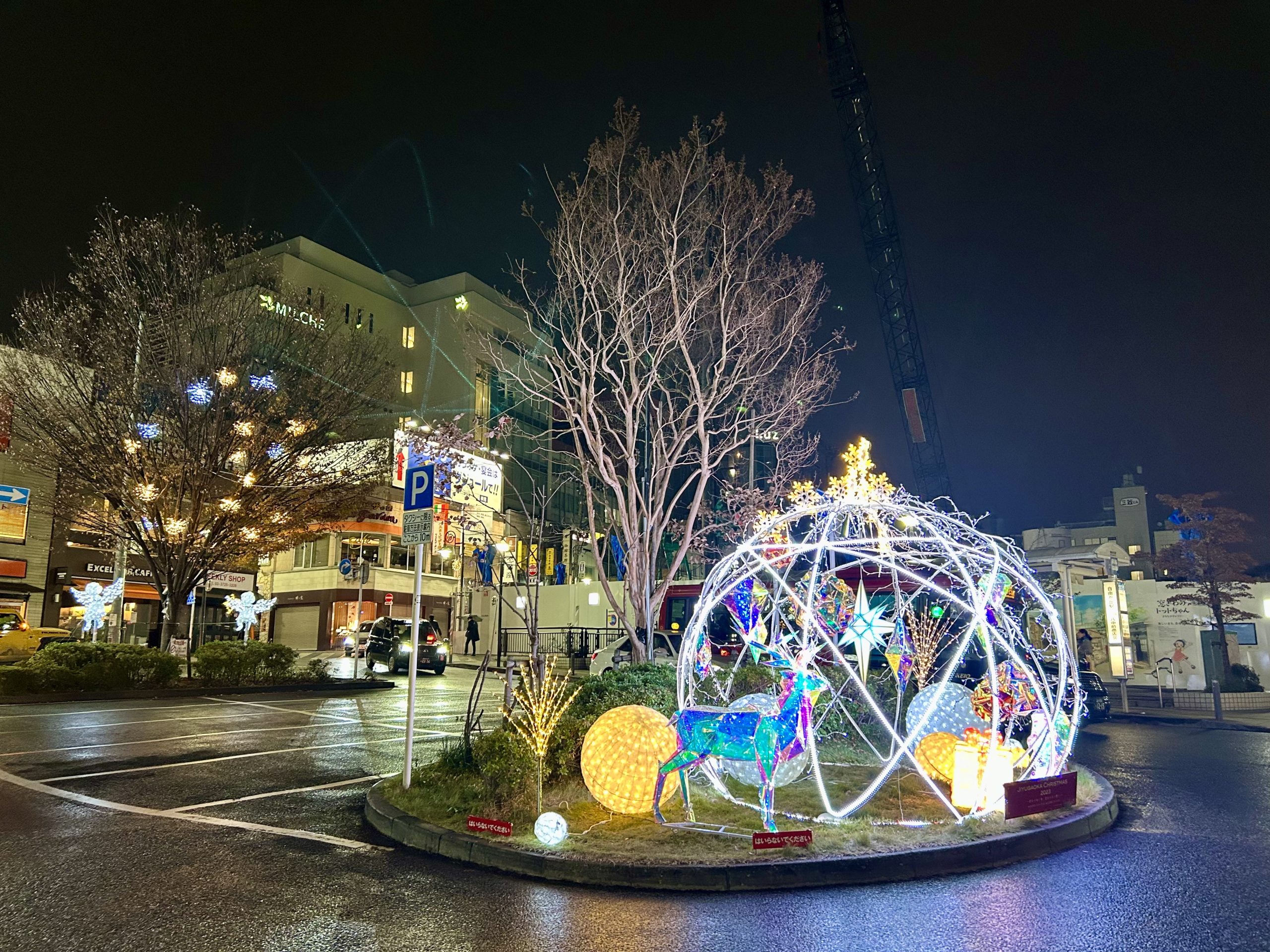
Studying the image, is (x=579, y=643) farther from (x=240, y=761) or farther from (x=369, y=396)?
(x=240, y=761)

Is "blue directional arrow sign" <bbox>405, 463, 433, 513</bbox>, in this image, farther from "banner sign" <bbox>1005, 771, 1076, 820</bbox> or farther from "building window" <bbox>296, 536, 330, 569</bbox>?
"building window" <bbox>296, 536, 330, 569</bbox>

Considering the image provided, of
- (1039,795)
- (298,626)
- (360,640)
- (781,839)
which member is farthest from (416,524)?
(298,626)

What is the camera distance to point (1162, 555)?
27781 mm

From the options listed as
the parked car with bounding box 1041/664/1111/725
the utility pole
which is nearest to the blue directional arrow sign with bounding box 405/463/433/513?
the parked car with bounding box 1041/664/1111/725

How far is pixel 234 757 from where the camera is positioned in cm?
1112

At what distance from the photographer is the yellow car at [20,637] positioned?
28.5 meters

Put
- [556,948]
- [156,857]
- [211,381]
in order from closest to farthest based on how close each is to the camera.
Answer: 1. [556,948]
2. [156,857]
3. [211,381]

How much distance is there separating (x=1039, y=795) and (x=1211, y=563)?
22711mm

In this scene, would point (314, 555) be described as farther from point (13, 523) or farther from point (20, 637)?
point (20, 637)

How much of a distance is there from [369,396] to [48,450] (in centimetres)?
873

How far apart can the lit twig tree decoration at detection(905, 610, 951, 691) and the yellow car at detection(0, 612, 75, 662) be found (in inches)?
1094

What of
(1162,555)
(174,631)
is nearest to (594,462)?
(174,631)

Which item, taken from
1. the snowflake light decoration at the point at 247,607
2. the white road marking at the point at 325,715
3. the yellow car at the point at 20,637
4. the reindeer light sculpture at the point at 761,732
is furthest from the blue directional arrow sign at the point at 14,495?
the reindeer light sculpture at the point at 761,732

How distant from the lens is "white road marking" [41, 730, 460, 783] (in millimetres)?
9617
